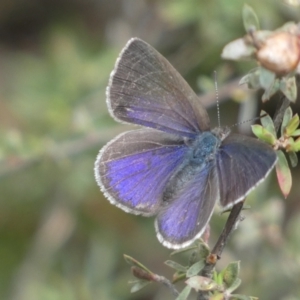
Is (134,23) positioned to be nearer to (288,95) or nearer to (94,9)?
(94,9)

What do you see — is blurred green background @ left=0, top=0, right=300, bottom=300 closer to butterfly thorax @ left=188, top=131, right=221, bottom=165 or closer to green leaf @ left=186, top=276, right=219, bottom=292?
butterfly thorax @ left=188, top=131, right=221, bottom=165

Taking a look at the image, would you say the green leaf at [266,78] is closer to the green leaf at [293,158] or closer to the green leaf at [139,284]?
the green leaf at [293,158]

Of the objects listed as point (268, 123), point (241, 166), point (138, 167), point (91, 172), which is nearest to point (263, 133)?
point (268, 123)

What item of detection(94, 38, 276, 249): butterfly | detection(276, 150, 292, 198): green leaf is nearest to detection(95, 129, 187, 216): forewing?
detection(94, 38, 276, 249): butterfly

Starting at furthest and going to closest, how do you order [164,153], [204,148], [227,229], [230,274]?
1. [164,153]
2. [204,148]
3. [230,274]
4. [227,229]

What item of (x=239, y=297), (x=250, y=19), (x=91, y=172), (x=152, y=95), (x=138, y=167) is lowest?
(x=91, y=172)

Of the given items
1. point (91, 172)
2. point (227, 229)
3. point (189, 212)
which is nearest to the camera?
point (227, 229)

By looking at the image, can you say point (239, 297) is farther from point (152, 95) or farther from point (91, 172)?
point (91, 172)

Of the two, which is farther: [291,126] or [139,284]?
[139,284]
